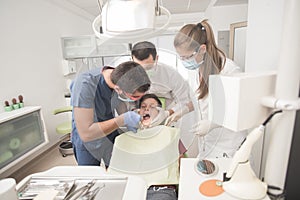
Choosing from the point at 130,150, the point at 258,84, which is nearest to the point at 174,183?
the point at 130,150

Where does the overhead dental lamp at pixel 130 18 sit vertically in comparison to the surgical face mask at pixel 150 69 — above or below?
above

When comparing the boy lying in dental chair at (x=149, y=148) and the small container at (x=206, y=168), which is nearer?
the small container at (x=206, y=168)

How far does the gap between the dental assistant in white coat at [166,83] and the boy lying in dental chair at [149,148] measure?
33 mm

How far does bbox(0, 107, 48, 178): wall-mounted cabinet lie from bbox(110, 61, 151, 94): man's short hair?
1846mm

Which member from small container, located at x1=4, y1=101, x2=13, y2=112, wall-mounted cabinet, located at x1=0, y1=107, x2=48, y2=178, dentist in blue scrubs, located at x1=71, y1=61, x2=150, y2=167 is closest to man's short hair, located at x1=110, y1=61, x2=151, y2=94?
dentist in blue scrubs, located at x1=71, y1=61, x2=150, y2=167

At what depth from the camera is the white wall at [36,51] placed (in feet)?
7.54

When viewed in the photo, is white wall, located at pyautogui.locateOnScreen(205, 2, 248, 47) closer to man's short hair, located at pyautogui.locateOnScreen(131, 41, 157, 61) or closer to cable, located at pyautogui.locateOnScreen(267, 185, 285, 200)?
man's short hair, located at pyautogui.locateOnScreen(131, 41, 157, 61)

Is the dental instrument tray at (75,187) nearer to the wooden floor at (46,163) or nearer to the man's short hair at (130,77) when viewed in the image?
the man's short hair at (130,77)

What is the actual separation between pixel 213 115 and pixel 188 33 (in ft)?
0.94

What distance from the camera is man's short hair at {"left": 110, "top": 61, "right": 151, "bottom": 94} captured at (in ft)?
2.17

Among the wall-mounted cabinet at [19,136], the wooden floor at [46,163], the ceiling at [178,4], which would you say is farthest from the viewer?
the ceiling at [178,4]

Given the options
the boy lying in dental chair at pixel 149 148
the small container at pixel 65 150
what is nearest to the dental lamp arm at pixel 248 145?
the boy lying in dental chair at pixel 149 148

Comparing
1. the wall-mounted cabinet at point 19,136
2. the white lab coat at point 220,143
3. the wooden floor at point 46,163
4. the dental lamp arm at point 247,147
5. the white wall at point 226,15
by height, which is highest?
the white wall at point 226,15

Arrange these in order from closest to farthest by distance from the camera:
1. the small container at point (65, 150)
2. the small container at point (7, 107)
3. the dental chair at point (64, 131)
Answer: the small container at point (7, 107) → the dental chair at point (64, 131) → the small container at point (65, 150)
